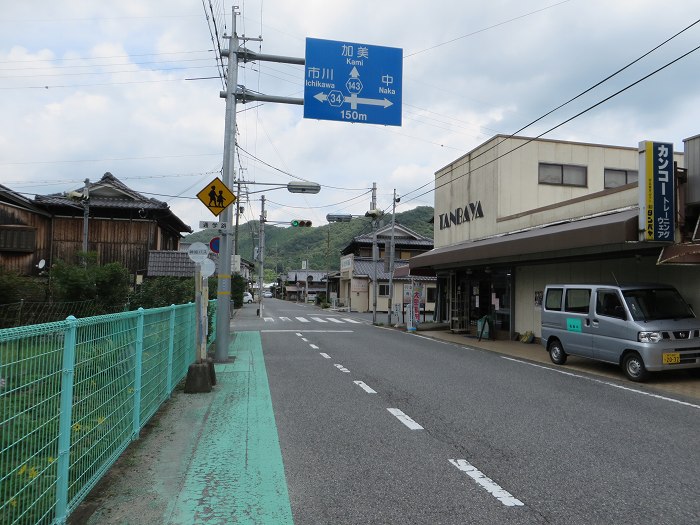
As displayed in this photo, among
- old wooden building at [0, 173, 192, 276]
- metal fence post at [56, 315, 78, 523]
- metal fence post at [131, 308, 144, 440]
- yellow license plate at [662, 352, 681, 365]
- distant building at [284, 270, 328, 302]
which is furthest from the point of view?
distant building at [284, 270, 328, 302]

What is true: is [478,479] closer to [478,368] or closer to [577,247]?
[478,368]

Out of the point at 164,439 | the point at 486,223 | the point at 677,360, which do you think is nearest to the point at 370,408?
the point at 164,439

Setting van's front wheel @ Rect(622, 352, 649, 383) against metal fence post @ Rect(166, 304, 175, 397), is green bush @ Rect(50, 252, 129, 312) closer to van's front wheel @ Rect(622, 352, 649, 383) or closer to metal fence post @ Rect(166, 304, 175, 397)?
metal fence post @ Rect(166, 304, 175, 397)

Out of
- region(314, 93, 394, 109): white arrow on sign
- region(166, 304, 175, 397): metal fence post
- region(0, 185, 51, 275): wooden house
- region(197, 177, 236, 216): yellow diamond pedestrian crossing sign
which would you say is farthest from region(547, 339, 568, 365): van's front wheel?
region(0, 185, 51, 275): wooden house

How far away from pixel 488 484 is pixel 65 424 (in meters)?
3.25

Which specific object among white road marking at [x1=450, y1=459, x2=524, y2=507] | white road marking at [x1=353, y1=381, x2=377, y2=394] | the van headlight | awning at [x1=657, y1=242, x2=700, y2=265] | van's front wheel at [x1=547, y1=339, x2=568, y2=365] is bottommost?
white road marking at [x1=353, y1=381, x2=377, y2=394]

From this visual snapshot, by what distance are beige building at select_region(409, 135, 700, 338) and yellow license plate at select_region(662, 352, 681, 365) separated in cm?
197

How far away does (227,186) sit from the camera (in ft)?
38.6

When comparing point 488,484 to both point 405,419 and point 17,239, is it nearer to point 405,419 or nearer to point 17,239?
point 405,419

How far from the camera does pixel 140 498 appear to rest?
3.92m

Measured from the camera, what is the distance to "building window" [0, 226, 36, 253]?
25.7 m

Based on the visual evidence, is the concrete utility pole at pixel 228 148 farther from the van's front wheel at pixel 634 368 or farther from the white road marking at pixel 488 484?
the van's front wheel at pixel 634 368

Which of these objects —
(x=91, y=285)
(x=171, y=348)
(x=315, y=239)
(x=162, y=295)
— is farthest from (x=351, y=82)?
(x=315, y=239)

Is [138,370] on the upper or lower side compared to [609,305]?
lower
